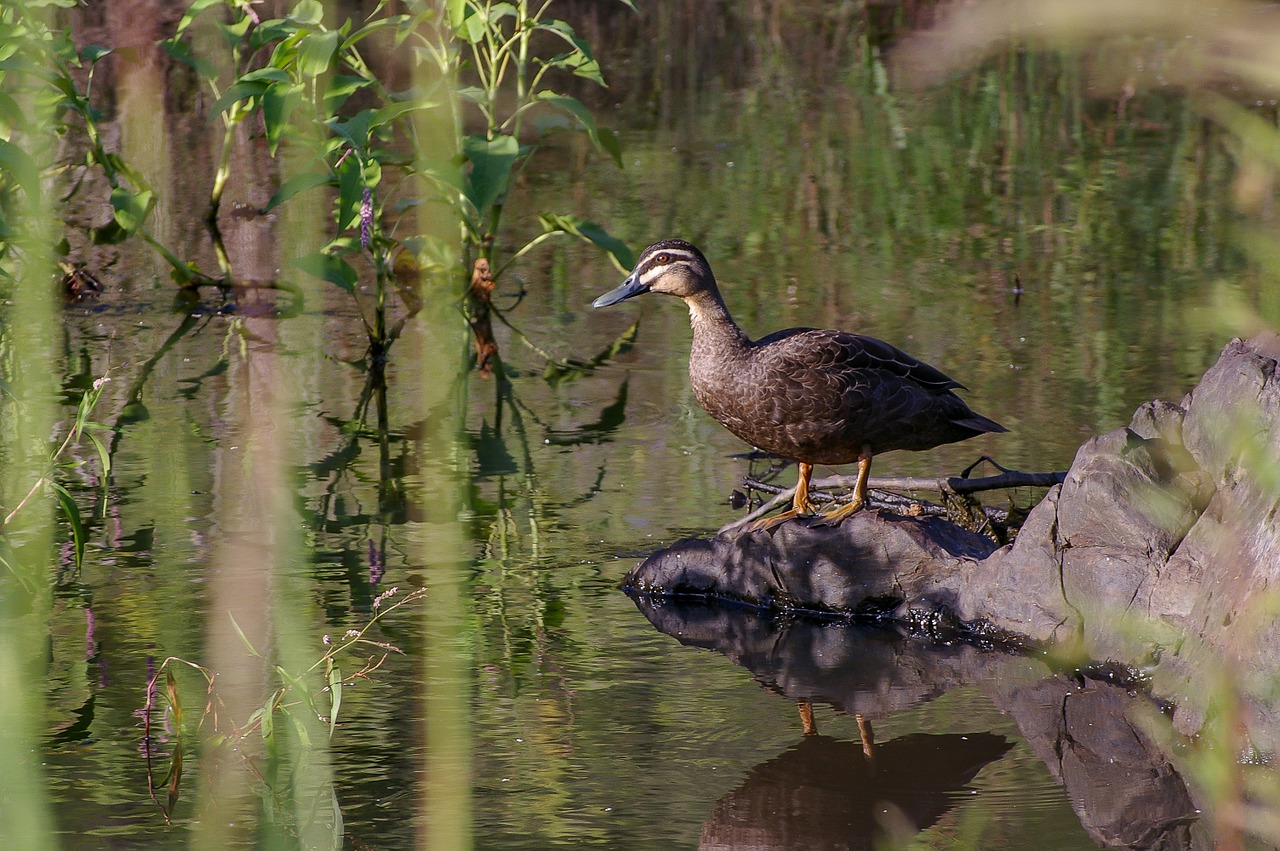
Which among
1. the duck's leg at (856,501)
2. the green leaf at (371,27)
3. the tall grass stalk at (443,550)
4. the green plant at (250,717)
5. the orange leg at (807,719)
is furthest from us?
the green leaf at (371,27)

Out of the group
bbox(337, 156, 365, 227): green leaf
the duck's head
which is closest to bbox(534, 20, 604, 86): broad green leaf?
bbox(337, 156, 365, 227): green leaf

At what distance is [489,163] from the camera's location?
738 cm

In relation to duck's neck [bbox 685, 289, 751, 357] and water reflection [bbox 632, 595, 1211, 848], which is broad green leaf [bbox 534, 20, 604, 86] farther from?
water reflection [bbox 632, 595, 1211, 848]

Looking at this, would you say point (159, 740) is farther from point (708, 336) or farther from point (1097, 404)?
point (1097, 404)

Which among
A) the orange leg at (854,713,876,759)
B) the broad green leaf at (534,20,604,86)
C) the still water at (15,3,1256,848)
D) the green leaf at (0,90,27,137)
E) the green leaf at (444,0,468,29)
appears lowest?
the orange leg at (854,713,876,759)

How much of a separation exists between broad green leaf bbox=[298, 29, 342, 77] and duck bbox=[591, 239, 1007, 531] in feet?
7.73

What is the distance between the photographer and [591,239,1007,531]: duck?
5258 mm

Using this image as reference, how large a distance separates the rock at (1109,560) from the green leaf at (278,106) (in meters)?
3.08

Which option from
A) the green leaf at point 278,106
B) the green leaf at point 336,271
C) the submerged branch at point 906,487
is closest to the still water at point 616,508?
the submerged branch at point 906,487

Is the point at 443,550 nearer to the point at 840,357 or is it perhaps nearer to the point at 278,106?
the point at 840,357

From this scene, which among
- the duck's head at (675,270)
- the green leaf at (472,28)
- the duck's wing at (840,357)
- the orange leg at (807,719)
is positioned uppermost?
the green leaf at (472,28)

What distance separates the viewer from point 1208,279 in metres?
8.90

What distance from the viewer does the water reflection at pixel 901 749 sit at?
3.71 metres

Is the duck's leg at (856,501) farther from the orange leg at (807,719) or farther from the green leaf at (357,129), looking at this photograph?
the green leaf at (357,129)
